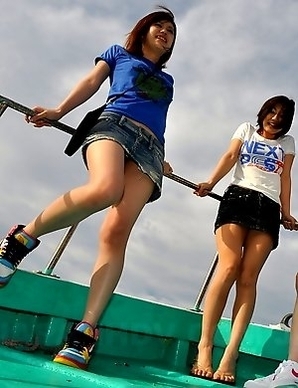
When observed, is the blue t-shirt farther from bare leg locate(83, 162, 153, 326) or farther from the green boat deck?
the green boat deck

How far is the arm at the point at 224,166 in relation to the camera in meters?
2.83

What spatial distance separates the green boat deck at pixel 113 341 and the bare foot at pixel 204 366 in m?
0.06

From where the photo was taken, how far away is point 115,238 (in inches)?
77.7

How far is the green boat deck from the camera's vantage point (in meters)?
1.48

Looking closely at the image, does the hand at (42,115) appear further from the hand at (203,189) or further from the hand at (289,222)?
the hand at (289,222)

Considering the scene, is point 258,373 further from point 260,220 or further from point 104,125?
point 104,125

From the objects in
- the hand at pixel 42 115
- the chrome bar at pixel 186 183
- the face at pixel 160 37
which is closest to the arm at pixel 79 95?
the hand at pixel 42 115

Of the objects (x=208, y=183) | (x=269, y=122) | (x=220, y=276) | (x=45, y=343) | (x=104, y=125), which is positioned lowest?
(x=45, y=343)

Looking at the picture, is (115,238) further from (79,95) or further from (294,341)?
(294,341)

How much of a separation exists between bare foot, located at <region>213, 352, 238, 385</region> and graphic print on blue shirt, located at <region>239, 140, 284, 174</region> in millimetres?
900

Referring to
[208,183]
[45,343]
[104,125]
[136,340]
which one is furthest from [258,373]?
[104,125]

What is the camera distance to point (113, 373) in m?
1.83

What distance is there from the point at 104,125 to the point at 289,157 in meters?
1.15

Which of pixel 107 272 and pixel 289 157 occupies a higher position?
pixel 289 157
